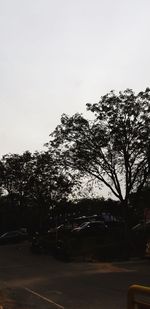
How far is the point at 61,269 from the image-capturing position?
96.7 feet

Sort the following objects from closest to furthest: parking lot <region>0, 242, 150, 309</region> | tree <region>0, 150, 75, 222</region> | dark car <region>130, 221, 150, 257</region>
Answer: parking lot <region>0, 242, 150, 309</region>
dark car <region>130, 221, 150, 257</region>
tree <region>0, 150, 75, 222</region>

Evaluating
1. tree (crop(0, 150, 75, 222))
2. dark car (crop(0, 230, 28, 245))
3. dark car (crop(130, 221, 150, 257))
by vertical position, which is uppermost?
tree (crop(0, 150, 75, 222))

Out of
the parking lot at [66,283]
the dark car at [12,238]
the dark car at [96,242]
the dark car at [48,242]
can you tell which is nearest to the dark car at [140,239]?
the dark car at [96,242]

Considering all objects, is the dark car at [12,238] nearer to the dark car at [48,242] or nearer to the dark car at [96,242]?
the dark car at [48,242]

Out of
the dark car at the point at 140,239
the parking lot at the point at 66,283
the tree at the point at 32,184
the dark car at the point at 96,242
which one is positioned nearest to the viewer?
the parking lot at the point at 66,283

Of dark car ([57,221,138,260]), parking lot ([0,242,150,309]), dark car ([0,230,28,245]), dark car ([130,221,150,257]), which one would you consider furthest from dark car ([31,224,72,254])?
dark car ([0,230,28,245])

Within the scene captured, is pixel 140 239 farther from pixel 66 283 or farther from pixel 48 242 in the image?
pixel 66 283

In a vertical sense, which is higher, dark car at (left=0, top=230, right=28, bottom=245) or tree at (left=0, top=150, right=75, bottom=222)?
tree at (left=0, top=150, right=75, bottom=222)

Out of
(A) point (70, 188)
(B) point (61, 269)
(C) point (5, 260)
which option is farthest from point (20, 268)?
(A) point (70, 188)

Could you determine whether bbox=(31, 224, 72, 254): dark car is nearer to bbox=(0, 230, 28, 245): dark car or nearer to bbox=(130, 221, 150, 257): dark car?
bbox=(130, 221, 150, 257): dark car

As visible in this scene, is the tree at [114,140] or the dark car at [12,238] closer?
the tree at [114,140]

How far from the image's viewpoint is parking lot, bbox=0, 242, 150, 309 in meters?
15.7

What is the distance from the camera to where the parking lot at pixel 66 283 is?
15.7m

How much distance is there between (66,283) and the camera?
21.7 metres
